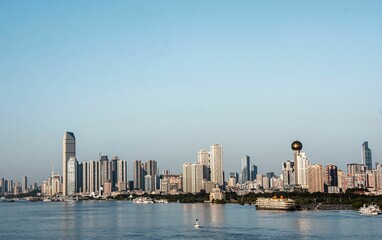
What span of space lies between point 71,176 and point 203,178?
3643cm

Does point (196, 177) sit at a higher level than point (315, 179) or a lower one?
higher

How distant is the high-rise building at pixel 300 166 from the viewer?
249 ft

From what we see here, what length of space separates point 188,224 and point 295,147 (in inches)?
1862

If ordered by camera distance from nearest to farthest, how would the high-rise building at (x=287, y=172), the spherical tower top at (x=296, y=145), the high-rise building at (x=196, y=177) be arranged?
the spherical tower top at (x=296, y=145)
the high-rise building at (x=196, y=177)
the high-rise building at (x=287, y=172)

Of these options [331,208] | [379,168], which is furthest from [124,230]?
[379,168]

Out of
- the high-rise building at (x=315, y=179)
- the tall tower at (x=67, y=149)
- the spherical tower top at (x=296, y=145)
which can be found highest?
the tall tower at (x=67, y=149)

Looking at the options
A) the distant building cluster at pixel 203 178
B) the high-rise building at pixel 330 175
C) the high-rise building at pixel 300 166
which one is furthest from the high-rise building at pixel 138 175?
the high-rise building at pixel 330 175

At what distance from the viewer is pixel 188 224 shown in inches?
1048

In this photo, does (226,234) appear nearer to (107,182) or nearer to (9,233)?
(9,233)

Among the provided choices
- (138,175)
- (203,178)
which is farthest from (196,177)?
(138,175)

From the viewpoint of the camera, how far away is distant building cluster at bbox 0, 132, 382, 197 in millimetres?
73500

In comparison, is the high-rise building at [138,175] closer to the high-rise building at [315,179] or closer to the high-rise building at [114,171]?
the high-rise building at [114,171]

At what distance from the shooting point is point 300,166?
3022 inches

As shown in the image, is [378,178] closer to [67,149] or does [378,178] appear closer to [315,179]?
[315,179]
